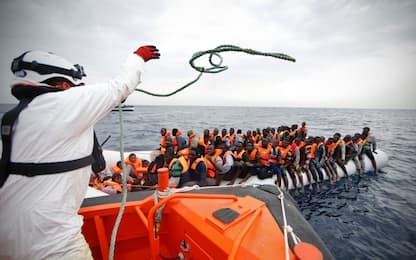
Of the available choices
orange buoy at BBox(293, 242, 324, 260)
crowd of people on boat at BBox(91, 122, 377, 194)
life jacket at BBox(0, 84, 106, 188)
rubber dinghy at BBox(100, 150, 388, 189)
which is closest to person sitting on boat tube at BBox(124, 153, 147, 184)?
crowd of people on boat at BBox(91, 122, 377, 194)

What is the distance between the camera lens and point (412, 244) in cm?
439

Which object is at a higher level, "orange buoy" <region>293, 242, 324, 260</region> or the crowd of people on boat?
"orange buoy" <region>293, 242, 324, 260</region>

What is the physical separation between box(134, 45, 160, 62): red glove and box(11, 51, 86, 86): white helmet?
1.49 ft

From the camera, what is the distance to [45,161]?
1.00m

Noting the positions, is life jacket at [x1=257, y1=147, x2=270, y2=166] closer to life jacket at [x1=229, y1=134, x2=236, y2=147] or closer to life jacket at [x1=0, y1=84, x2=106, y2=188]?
life jacket at [x1=229, y1=134, x2=236, y2=147]

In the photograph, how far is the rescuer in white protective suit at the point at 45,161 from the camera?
0.96 meters

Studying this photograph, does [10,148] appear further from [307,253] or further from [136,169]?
[136,169]

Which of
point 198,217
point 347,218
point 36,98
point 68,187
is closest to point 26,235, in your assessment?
point 68,187

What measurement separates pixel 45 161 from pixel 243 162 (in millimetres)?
5398

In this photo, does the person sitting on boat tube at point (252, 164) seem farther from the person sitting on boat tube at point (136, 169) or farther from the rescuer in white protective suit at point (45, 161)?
the rescuer in white protective suit at point (45, 161)

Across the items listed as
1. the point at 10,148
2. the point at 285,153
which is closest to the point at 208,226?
the point at 10,148

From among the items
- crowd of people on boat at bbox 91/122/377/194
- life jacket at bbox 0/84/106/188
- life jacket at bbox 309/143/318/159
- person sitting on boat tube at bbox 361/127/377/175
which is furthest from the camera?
person sitting on boat tube at bbox 361/127/377/175

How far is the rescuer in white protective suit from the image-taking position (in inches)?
37.9

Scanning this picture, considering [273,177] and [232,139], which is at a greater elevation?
[232,139]
